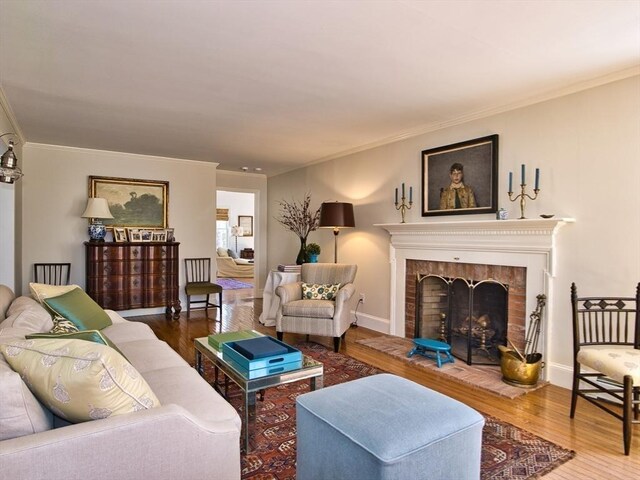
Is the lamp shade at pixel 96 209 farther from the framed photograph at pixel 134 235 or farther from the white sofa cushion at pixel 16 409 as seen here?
the white sofa cushion at pixel 16 409

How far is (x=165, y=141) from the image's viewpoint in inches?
194

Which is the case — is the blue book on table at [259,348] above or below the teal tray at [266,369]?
above

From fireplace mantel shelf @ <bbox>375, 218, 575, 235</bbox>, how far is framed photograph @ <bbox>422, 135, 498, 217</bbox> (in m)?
0.19

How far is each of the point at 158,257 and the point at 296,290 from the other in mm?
2269

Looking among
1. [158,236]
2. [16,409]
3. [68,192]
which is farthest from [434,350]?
[68,192]

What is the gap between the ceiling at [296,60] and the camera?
6.81 ft

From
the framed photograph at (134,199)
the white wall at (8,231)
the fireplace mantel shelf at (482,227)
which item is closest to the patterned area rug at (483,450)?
the fireplace mantel shelf at (482,227)

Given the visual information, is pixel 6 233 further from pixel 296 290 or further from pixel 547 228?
pixel 547 228

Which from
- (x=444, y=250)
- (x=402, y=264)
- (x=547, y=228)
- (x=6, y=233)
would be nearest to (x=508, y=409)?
(x=547, y=228)

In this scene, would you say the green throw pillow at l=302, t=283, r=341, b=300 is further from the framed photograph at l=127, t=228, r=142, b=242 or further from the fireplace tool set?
the framed photograph at l=127, t=228, r=142, b=242

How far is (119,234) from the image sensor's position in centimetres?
559

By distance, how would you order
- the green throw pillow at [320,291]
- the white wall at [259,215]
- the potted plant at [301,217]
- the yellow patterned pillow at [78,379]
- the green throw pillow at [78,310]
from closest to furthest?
the yellow patterned pillow at [78,379]
the green throw pillow at [78,310]
the green throw pillow at [320,291]
the potted plant at [301,217]
the white wall at [259,215]

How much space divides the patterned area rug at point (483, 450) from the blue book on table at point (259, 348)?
0.48 metres

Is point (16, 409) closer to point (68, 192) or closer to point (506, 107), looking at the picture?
point (506, 107)
